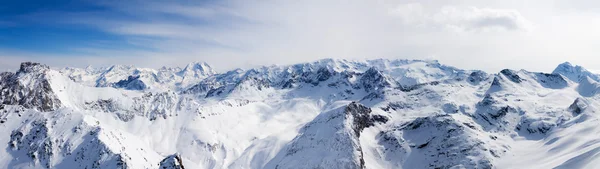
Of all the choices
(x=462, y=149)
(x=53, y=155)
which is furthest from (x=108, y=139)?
(x=462, y=149)

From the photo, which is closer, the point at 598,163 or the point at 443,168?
the point at 598,163

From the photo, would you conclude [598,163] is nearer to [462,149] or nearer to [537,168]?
[537,168]

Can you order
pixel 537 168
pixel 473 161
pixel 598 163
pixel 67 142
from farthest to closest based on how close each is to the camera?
pixel 67 142, pixel 473 161, pixel 537 168, pixel 598 163

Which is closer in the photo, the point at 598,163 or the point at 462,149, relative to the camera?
the point at 598,163

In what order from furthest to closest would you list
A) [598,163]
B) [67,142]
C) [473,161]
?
[67,142] < [473,161] < [598,163]

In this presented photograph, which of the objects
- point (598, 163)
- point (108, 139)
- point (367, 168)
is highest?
point (598, 163)

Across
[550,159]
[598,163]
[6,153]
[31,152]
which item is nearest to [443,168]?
[550,159]

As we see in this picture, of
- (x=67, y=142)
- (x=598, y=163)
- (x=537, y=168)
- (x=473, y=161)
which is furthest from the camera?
(x=67, y=142)

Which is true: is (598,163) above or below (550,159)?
above

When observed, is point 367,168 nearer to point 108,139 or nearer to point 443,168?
point 443,168
